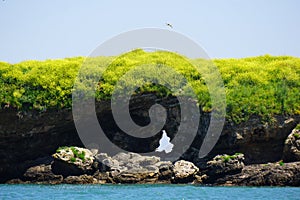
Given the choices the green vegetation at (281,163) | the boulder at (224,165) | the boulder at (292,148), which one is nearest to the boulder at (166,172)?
the boulder at (224,165)

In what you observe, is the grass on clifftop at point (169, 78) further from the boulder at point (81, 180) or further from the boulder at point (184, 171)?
the boulder at point (81, 180)

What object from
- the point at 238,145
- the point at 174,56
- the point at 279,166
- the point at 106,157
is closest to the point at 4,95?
the point at 106,157

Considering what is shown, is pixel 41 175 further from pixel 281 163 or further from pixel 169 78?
pixel 281 163

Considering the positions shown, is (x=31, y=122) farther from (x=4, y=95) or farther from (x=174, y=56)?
(x=174, y=56)

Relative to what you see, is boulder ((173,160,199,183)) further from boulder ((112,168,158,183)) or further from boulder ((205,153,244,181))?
boulder ((112,168,158,183))

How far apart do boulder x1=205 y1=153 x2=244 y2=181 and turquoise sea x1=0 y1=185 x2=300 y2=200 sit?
7.78 feet

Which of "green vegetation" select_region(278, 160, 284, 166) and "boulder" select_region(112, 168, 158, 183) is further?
"boulder" select_region(112, 168, 158, 183)

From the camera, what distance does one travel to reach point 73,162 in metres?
→ 34.1

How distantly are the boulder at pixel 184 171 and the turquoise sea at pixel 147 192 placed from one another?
187 cm

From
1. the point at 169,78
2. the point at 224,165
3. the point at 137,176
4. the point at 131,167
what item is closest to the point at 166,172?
the point at 137,176

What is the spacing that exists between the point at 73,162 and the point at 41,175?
2.52 m

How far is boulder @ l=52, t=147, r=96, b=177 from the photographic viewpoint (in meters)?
34.2

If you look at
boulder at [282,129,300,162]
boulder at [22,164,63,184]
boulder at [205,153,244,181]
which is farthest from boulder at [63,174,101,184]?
boulder at [282,129,300,162]

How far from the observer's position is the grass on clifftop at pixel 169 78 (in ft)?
120
